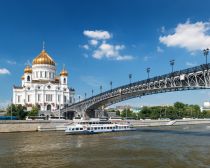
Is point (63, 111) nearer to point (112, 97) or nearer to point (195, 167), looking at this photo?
point (112, 97)

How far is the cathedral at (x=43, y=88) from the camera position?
116m

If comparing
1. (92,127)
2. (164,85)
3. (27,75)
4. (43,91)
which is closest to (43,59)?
(27,75)

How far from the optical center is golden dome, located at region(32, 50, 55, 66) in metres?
118

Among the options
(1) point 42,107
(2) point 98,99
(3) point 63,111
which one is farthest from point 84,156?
(1) point 42,107

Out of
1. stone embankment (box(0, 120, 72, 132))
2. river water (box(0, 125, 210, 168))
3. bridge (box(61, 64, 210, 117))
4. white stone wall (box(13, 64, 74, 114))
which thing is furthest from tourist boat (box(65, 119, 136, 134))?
white stone wall (box(13, 64, 74, 114))

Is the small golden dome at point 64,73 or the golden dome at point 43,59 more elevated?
the golden dome at point 43,59

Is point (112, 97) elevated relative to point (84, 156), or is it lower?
elevated

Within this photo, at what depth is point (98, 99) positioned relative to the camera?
276ft

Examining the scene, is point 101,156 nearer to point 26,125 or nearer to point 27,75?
point 26,125

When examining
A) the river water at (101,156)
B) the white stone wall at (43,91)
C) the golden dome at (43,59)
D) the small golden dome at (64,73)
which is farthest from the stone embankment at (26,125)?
the small golden dome at (64,73)

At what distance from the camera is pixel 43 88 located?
379 ft

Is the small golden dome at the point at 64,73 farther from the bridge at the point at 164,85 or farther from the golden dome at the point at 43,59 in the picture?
the bridge at the point at 164,85

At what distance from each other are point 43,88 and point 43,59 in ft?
31.2

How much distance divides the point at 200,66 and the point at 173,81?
6663 millimetres
